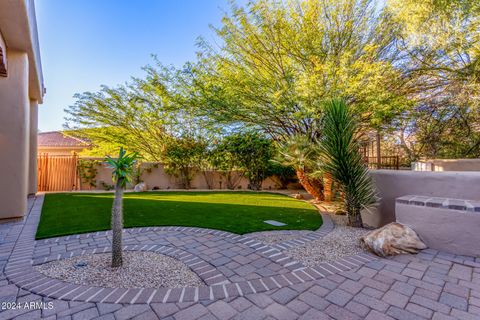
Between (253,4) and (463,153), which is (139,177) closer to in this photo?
(253,4)

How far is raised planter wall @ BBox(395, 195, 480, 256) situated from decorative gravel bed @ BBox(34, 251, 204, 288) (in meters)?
3.66

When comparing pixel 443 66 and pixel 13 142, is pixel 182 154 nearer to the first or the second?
pixel 13 142

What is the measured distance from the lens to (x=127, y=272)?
2.74 meters

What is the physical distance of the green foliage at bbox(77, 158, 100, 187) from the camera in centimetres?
1100

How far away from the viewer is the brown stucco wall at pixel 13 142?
16.5ft

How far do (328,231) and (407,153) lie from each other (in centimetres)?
903

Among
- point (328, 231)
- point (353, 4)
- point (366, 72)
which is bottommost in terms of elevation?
point (328, 231)

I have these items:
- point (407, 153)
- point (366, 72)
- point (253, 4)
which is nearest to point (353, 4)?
point (366, 72)

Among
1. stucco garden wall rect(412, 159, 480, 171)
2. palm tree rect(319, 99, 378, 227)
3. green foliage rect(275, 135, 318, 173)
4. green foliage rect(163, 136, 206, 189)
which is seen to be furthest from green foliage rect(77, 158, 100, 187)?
stucco garden wall rect(412, 159, 480, 171)

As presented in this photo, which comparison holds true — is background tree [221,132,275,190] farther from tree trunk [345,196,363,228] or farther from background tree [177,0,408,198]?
tree trunk [345,196,363,228]

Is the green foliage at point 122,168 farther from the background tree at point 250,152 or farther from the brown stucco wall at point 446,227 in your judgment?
the background tree at point 250,152

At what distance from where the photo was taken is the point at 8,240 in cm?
388

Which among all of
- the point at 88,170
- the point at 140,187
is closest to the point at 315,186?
the point at 140,187

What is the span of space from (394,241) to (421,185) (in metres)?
1.63
